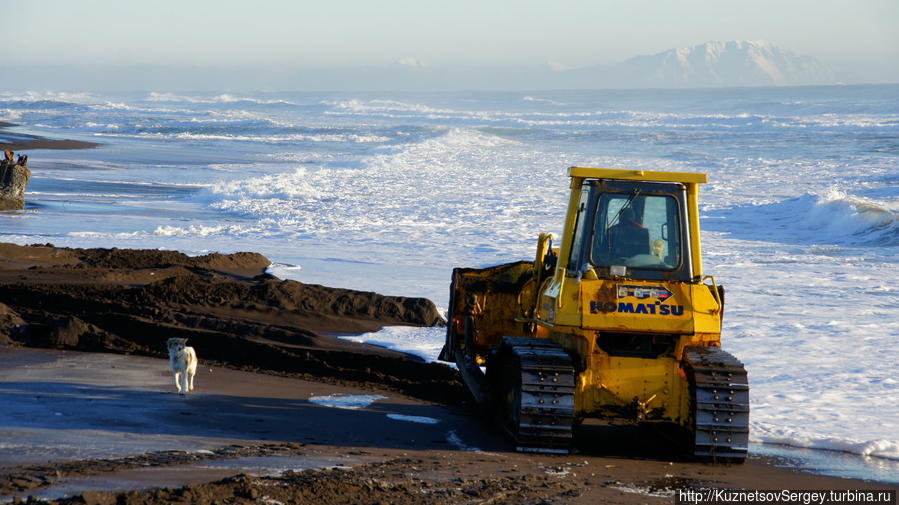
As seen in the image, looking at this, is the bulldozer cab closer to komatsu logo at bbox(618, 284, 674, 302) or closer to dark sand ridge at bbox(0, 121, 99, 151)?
komatsu logo at bbox(618, 284, 674, 302)

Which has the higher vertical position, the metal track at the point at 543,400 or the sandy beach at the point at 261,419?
the metal track at the point at 543,400

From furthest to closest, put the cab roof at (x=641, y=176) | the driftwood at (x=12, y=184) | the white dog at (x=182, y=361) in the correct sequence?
the driftwood at (x=12, y=184) → the white dog at (x=182, y=361) → the cab roof at (x=641, y=176)

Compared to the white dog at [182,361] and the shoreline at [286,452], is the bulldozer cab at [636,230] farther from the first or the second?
the white dog at [182,361]

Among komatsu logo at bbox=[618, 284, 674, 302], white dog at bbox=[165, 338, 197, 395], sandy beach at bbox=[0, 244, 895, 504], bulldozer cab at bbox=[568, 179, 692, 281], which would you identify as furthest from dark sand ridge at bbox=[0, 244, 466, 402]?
komatsu logo at bbox=[618, 284, 674, 302]

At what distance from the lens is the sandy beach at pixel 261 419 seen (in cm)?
588

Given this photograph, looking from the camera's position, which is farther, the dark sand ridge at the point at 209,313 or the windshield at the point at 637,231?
the dark sand ridge at the point at 209,313

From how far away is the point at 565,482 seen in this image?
6.47 meters

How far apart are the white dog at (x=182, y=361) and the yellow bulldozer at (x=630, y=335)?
2.72m

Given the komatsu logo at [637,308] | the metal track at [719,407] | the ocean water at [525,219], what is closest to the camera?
the metal track at [719,407]

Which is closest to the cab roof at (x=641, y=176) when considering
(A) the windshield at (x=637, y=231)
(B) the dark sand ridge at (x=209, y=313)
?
(A) the windshield at (x=637, y=231)

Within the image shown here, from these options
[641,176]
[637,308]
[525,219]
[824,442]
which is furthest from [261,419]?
[525,219]

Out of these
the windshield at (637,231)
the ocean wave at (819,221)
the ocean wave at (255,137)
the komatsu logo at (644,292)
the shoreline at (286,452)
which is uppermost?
the windshield at (637,231)

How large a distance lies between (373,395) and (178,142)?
51.6 metres

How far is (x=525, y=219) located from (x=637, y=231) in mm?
17314
